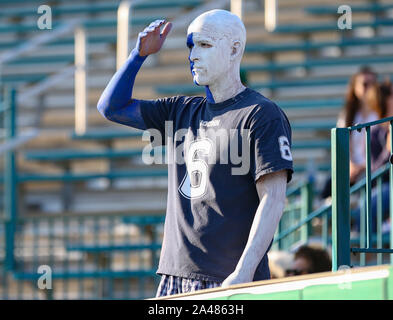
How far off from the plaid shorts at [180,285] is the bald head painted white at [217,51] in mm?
562

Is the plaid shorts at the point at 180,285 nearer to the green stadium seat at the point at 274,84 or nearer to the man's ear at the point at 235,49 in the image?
the man's ear at the point at 235,49

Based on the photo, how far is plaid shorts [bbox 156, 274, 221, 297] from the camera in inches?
113

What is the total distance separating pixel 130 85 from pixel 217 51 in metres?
0.36

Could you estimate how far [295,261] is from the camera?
15.8ft

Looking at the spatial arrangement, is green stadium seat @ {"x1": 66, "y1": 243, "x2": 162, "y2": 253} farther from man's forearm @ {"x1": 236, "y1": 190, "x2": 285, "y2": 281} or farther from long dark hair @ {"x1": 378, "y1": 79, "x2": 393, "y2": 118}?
man's forearm @ {"x1": 236, "y1": 190, "x2": 285, "y2": 281}

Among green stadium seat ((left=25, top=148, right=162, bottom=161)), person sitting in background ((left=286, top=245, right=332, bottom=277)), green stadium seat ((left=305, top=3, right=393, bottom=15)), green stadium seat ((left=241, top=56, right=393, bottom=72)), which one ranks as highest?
green stadium seat ((left=305, top=3, right=393, bottom=15))

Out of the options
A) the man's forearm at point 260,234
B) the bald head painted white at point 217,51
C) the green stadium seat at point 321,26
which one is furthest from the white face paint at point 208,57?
the green stadium seat at point 321,26

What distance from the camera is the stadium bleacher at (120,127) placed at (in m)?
7.44

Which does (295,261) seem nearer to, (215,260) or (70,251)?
(215,260)

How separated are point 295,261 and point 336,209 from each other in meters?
1.61

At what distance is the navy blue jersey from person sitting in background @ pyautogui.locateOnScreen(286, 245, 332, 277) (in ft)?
6.10

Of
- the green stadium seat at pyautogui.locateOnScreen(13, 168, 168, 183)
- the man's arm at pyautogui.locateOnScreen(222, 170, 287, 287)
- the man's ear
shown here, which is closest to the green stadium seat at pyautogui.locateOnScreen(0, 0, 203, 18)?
the green stadium seat at pyautogui.locateOnScreen(13, 168, 168, 183)
